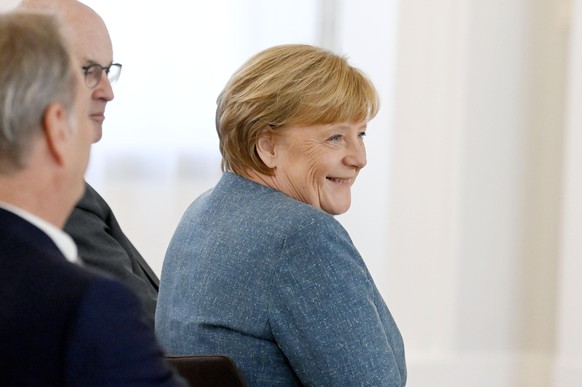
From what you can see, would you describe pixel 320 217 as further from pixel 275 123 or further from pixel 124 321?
pixel 124 321

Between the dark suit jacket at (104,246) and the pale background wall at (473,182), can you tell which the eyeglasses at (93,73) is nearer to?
the dark suit jacket at (104,246)

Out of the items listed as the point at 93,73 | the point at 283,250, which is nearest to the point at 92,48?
the point at 93,73

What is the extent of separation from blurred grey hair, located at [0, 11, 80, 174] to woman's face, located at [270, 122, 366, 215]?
0.96 meters

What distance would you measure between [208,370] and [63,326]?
632 mm

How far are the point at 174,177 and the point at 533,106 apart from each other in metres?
1.71

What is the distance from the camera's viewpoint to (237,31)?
168 inches

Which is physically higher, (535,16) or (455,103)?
(535,16)

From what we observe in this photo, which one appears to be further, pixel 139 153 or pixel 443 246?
pixel 443 246

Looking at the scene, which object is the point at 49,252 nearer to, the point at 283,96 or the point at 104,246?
the point at 283,96

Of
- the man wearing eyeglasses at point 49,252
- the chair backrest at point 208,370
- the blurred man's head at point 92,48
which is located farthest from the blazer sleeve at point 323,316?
the blurred man's head at point 92,48

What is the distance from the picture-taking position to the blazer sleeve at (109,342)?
1045mm

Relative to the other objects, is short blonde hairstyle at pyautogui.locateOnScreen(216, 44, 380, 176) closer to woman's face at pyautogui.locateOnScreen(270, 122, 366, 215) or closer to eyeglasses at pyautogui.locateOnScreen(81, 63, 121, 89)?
woman's face at pyautogui.locateOnScreen(270, 122, 366, 215)

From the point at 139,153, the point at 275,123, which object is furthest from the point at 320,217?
the point at 139,153

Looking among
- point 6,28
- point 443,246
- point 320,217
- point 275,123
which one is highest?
point 6,28
